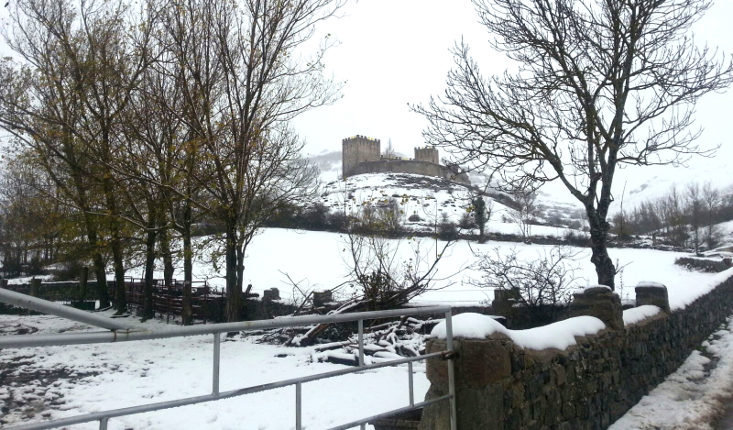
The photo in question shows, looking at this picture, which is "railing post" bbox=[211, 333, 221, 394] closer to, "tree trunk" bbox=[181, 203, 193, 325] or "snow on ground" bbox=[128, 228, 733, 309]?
"tree trunk" bbox=[181, 203, 193, 325]

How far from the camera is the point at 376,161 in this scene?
10312 cm

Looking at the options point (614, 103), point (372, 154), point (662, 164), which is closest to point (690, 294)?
point (662, 164)

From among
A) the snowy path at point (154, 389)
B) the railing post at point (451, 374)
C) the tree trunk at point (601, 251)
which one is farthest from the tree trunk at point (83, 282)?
the railing post at point (451, 374)

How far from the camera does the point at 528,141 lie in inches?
451

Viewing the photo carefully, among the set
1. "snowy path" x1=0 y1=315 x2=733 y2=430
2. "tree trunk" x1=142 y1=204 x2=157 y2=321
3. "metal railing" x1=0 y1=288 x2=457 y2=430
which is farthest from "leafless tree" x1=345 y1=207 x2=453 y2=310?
"metal railing" x1=0 y1=288 x2=457 y2=430

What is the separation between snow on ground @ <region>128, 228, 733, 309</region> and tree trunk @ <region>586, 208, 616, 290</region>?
9.82m

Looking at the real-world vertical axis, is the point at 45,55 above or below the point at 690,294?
above

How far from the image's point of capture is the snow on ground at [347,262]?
79.4ft

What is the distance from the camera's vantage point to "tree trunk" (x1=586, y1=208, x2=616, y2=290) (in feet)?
36.0

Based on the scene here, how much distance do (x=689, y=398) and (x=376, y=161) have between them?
318 ft

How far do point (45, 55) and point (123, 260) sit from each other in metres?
7.80

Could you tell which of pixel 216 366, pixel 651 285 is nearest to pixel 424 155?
pixel 651 285

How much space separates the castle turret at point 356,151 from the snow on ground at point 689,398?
96.4 meters

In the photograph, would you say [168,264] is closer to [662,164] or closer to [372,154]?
[662,164]
